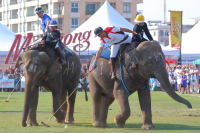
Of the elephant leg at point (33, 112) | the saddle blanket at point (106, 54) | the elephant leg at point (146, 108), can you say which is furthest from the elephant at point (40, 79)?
the elephant leg at point (146, 108)

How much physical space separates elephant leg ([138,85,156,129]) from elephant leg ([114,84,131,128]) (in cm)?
65

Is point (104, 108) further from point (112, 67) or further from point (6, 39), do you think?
point (6, 39)

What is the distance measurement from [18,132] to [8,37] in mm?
34252

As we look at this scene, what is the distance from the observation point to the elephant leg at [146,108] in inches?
508

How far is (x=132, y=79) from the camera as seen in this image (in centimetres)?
1280

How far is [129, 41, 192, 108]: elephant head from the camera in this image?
12219 mm

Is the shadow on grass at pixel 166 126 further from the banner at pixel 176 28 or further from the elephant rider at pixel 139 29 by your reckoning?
the banner at pixel 176 28

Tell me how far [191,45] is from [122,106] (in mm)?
40777

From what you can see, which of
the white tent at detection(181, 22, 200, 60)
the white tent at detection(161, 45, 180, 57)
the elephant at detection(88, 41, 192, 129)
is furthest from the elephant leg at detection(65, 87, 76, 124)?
the white tent at detection(181, 22, 200, 60)

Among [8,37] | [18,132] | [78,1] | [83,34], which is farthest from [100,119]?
[78,1]

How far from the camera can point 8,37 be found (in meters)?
45.4

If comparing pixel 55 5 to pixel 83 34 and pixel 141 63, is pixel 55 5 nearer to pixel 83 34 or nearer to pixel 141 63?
pixel 83 34

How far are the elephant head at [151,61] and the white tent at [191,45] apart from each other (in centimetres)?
3779

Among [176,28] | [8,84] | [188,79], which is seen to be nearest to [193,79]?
[188,79]
